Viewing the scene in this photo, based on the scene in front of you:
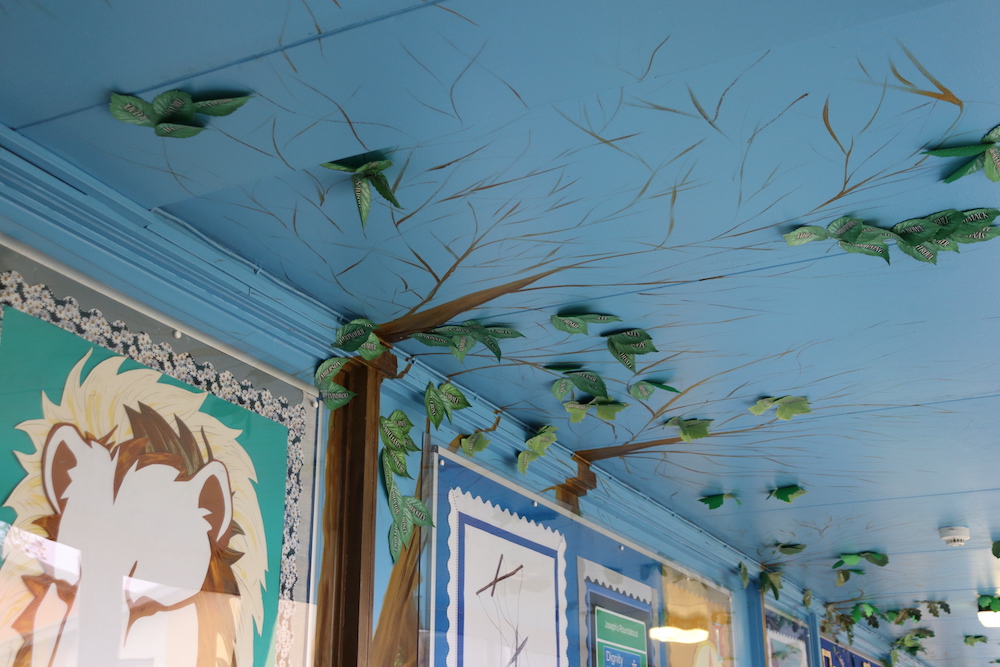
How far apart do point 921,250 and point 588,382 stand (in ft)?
2.80

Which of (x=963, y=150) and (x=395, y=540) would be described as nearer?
(x=963, y=150)

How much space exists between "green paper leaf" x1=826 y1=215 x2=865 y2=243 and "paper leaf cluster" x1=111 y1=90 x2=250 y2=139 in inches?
40.5

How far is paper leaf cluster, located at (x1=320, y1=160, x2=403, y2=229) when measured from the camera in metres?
1.42

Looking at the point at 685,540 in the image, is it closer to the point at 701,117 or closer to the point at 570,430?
the point at 570,430

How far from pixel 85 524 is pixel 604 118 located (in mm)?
933

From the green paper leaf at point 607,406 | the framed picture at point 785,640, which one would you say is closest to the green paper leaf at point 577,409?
the green paper leaf at point 607,406

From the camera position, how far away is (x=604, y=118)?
135cm

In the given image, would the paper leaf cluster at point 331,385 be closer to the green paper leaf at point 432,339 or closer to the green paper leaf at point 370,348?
the green paper leaf at point 370,348

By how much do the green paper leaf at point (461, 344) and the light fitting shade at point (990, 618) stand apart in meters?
4.24

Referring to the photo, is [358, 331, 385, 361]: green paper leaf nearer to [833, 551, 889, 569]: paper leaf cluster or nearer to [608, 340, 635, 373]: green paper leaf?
[608, 340, 635, 373]: green paper leaf

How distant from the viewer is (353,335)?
1919 millimetres

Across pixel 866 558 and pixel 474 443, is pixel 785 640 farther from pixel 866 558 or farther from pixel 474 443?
pixel 474 443

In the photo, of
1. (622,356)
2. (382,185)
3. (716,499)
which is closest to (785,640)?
(716,499)

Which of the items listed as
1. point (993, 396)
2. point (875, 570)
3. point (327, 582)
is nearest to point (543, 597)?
point (327, 582)
